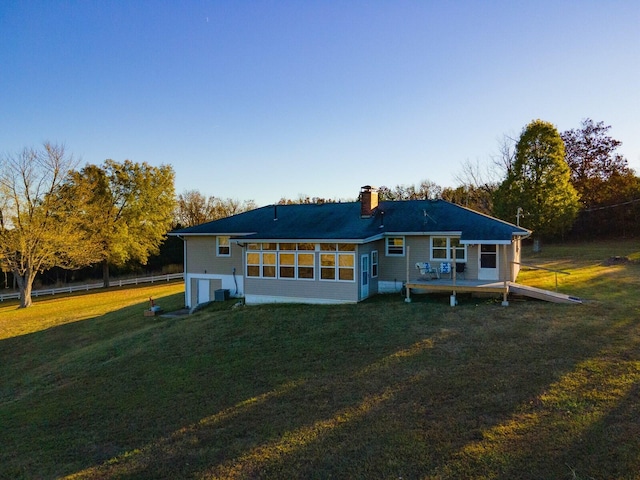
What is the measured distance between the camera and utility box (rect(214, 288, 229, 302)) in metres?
20.5

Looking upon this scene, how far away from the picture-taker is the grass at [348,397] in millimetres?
5934

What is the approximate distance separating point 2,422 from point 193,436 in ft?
17.3

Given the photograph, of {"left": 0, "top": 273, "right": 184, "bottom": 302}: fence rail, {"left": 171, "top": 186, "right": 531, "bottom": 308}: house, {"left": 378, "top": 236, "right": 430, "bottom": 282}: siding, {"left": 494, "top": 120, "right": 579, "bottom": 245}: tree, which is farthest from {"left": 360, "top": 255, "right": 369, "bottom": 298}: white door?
{"left": 0, "top": 273, "right": 184, "bottom": 302}: fence rail

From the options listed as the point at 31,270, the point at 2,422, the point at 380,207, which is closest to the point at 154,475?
the point at 2,422

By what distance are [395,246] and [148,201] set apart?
28.3 meters

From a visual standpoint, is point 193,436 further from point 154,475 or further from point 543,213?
point 543,213

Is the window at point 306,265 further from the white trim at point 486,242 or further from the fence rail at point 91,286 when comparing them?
the fence rail at point 91,286

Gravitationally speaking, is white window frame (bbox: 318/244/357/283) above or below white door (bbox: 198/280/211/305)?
above

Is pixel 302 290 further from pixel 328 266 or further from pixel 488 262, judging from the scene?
pixel 488 262

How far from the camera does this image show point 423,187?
51.8 m

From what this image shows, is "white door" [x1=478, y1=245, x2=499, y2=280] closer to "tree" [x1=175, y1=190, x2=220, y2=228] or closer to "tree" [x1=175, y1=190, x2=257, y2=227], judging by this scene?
"tree" [x1=175, y1=190, x2=257, y2=227]

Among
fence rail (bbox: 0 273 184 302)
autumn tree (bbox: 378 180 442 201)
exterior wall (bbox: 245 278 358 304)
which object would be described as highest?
autumn tree (bbox: 378 180 442 201)

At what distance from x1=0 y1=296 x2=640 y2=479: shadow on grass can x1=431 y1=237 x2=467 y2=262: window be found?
153 inches

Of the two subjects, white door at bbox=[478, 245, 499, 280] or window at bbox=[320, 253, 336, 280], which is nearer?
white door at bbox=[478, 245, 499, 280]
